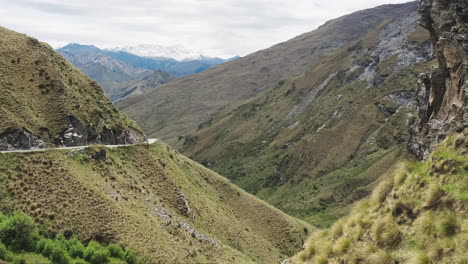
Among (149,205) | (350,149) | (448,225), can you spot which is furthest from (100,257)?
(350,149)

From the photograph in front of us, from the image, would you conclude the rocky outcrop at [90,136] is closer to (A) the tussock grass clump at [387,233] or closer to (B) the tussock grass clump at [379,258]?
(A) the tussock grass clump at [387,233]

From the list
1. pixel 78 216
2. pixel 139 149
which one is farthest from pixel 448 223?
pixel 139 149

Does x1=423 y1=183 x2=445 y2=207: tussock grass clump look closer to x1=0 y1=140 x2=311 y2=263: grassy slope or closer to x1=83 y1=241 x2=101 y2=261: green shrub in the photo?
x1=83 y1=241 x2=101 y2=261: green shrub

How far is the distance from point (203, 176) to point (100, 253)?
4599 cm

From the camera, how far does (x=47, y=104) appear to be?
6272 cm

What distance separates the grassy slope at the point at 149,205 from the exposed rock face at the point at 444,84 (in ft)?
117

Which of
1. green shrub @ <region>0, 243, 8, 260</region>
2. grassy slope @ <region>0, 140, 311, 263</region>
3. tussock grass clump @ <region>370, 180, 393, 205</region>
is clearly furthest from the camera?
grassy slope @ <region>0, 140, 311, 263</region>

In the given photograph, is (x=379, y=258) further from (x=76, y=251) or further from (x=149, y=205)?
(x=149, y=205)

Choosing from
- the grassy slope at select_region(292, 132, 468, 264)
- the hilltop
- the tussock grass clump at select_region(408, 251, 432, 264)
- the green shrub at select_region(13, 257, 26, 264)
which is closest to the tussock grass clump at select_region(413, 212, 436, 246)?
the grassy slope at select_region(292, 132, 468, 264)

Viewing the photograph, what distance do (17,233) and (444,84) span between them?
139 ft

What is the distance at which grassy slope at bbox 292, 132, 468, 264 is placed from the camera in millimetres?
10945

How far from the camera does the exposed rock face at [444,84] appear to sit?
69.4ft

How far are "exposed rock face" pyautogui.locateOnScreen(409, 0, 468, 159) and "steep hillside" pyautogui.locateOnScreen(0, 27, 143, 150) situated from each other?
53.0m

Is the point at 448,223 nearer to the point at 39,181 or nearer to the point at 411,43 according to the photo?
the point at 39,181
